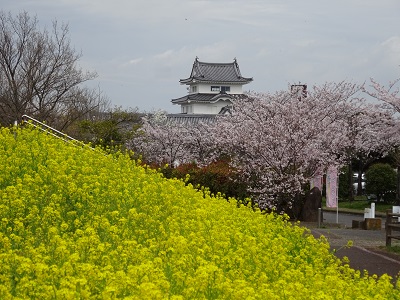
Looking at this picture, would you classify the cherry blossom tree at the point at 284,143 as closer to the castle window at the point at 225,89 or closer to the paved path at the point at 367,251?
the paved path at the point at 367,251

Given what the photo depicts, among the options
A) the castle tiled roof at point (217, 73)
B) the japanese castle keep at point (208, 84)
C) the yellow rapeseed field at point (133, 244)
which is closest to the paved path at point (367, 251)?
the yellow rapeseed field at point (133, 244)

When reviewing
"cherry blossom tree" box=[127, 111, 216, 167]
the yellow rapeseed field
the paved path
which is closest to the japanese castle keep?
"cherry blossom tree" box=[127, 111, 216, 167]

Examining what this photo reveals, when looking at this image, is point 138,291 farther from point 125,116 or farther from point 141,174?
point 125,116

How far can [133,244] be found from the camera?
736 cm

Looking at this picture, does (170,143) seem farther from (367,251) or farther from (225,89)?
(225,89)

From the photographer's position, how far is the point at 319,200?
24.4m

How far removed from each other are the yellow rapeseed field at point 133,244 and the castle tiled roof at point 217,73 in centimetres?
6661

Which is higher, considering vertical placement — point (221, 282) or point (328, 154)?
point (328, 154)

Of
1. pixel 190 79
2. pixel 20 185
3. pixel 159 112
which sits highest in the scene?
pixel 190 79

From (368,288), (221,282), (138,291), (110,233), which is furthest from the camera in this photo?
(110,233)

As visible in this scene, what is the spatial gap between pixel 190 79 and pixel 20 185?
234 feet

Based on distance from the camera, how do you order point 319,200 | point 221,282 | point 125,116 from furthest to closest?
point 125,116 < point 319,200 < point 221,282

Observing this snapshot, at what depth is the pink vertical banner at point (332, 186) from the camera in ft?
88.4

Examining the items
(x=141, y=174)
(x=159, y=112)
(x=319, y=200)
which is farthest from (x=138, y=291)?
(x=159, y=112)
